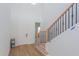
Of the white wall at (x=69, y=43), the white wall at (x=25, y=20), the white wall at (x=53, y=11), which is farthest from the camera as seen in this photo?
the white wall at (x=25, y=20)

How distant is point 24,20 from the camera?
40.5 ft

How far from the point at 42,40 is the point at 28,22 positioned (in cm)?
244

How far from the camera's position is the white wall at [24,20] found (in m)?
11.9

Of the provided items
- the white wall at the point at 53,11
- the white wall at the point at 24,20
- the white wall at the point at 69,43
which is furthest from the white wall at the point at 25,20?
the white wall at the point at 69,43

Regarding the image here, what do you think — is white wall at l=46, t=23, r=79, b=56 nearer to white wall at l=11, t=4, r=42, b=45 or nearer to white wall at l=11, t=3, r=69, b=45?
white wall at l=11, t=3, r=69, b=45

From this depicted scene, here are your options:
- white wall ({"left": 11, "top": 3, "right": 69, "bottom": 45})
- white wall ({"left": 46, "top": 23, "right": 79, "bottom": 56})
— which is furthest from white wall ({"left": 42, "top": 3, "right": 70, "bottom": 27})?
white wall ({"left": 46, "top": 23, "right": 79, "bottom": 56})

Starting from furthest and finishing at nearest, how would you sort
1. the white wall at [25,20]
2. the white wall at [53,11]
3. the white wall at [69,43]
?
1. the white wall at [25,20]
2. the white wall at [53,11]
3. the white wall at [69,43]

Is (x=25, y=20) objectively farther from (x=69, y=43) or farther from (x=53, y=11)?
(x=69, y=43)

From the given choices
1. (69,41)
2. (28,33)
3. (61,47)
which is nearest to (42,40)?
(28,33)

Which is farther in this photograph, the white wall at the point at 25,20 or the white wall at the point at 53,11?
the white wall at the point at 25,20

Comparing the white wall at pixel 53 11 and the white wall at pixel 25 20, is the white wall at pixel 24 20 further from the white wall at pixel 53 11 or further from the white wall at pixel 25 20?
the white wall at pixel 53 11

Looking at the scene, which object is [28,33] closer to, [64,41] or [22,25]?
[22,25]

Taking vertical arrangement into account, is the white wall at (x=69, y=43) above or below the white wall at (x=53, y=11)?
below

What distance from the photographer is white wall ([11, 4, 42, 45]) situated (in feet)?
39.1
